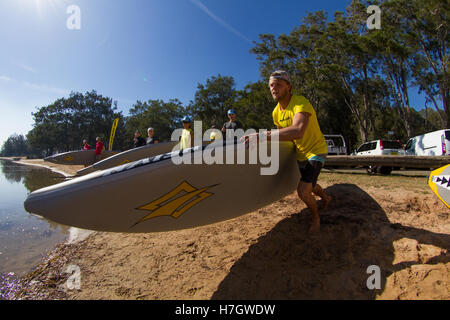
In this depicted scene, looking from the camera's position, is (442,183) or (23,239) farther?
(23,239)

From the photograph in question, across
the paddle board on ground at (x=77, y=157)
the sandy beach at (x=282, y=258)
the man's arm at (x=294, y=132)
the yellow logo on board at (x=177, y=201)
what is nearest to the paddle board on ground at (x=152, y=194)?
the yellow logo on board at (x=177, y=201)

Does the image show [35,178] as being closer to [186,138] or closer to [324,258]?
[186,138]

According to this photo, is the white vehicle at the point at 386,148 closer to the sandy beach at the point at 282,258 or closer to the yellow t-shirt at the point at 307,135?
the sandy beach at the point at 282,258

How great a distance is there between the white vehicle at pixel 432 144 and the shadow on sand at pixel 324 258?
7906 millimetres

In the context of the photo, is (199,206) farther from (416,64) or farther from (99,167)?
(416,64)

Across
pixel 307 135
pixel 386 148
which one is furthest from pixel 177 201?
pixel 386 148

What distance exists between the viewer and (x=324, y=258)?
6.78ft

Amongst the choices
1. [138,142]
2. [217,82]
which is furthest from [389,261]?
[217,82]

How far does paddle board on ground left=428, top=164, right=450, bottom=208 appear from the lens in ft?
7.60

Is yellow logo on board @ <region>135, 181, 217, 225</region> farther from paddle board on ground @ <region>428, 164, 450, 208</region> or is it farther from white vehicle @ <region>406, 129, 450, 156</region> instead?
white vehicle @ <region>406, 129, 450, 156</region>

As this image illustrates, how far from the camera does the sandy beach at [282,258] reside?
176 centimetres

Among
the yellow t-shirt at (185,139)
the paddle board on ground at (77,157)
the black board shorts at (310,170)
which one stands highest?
the yellow t-shirt at (185,139)

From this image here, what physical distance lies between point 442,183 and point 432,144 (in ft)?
27.2
